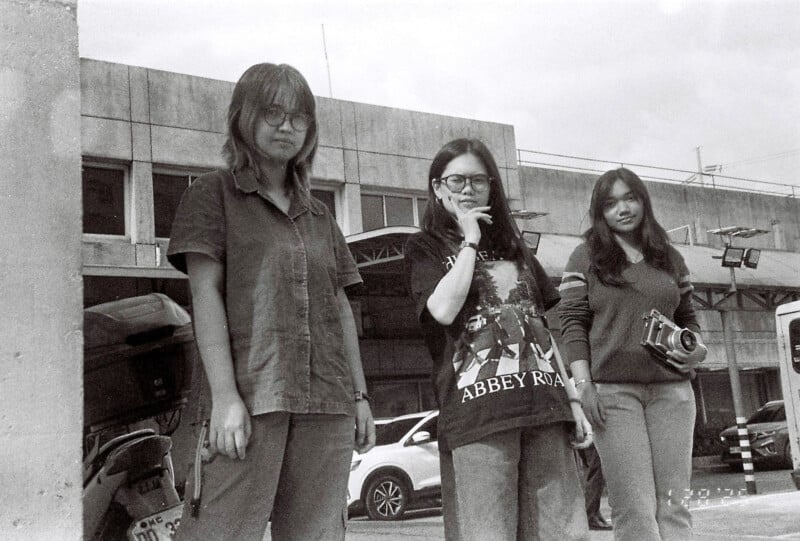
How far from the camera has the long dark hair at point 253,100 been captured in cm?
265

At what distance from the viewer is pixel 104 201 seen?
17094mm

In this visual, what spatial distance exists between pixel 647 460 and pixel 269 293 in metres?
1.70

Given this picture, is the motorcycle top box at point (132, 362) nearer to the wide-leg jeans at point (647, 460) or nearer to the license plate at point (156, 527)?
the license plate at point (156, 527)

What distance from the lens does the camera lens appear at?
11.6 feet

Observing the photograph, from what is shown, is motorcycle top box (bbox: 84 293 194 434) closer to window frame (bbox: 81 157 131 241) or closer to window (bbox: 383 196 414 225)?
window frame (bbox: 81 157 131 241)

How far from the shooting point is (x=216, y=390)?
2361 mm

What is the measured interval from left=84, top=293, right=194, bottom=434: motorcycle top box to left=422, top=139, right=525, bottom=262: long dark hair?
1062 millimetres

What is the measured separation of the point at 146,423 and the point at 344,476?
4.59ft

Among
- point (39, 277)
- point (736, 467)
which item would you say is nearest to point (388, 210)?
point (736, 467)

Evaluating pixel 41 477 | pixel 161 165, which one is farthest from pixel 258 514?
pixel 161 165

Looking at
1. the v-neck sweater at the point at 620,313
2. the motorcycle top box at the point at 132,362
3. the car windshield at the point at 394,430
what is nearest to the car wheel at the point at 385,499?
the car windshield at the point at 394,430

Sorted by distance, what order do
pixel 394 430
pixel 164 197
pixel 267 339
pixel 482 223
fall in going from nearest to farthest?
pixel 267 339 → pixel 482 223 → pixel 394 430 → pixel 164 197

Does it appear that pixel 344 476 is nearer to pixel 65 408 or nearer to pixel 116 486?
pixel 65 408

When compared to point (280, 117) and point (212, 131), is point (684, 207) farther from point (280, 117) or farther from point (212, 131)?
point (280, 117)
